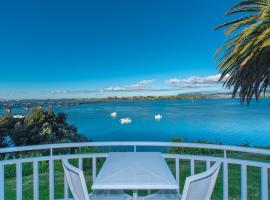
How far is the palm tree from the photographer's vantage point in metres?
6.74

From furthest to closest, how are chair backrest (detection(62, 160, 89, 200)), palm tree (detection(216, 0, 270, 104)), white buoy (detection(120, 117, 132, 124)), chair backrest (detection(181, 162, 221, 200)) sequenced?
1. white buoy (detection(120, 117, 132, 124))
2. palm tree (detection(216, 0, 270, 104))
3. chair backrest (detection(62, 160, 89, 200))
4. chair backrest (detection(181, 162, 221, 200))

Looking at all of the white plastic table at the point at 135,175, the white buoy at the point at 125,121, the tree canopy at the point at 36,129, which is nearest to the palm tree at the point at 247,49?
the white plastic table at the point at 135,175

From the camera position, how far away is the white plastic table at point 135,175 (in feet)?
6.40

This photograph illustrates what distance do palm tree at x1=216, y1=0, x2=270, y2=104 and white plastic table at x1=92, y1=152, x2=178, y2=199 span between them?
16.8 ft

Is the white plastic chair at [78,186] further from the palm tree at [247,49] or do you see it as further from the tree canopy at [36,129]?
the tree canopy at [36,129]

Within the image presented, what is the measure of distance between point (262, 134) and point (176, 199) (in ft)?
99.2

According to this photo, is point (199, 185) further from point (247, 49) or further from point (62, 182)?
point (247, 49)

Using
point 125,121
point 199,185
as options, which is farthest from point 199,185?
point 125,121

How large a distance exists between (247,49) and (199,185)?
636cm

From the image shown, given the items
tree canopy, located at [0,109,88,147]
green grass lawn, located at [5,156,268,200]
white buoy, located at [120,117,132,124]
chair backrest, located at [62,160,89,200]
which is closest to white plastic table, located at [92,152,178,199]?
chair backrest, located at [62,160,89,200]

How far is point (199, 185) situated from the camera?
5.83 feet

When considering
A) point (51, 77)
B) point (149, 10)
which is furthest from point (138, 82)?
point (149, 10)

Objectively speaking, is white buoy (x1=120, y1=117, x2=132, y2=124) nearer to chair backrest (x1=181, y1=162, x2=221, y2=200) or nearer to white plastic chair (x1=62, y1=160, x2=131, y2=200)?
white plastic chair (x1=62, y1=160, x2=131, y2=200)

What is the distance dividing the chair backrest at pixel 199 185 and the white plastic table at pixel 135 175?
0.17 meters
